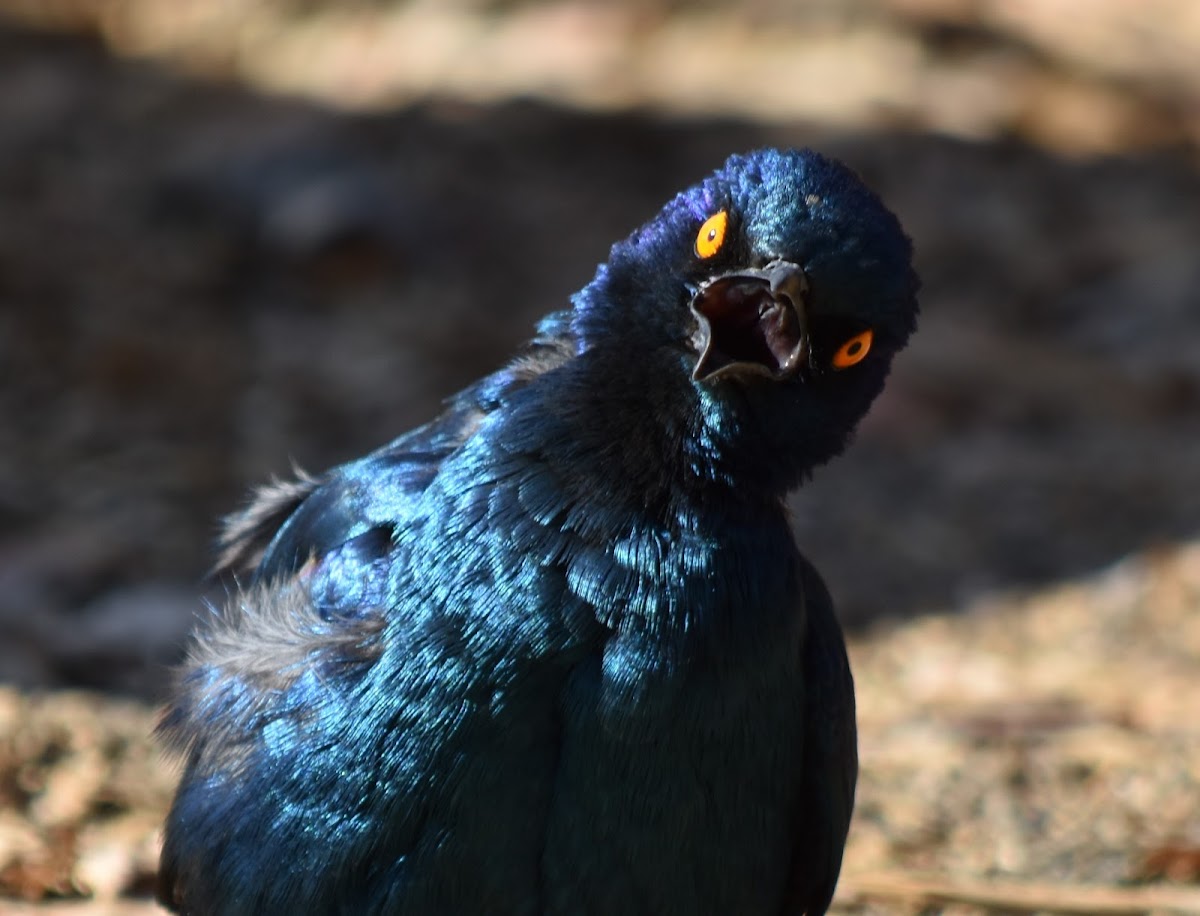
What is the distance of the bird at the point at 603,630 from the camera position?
3121 mm

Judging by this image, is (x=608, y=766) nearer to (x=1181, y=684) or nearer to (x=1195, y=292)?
(x=1181, y=684)

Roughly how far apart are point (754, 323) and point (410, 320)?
496cm

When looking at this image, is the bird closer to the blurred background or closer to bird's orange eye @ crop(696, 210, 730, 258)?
bird's orange eye @ crop(696, 210, 730, 258)

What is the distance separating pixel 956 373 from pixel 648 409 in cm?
489

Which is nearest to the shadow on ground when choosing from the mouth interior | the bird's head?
the bird's head

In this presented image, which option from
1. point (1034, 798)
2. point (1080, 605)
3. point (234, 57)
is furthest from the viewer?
point (234, 57)

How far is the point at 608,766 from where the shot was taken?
3.16 m

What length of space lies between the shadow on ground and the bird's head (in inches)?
111

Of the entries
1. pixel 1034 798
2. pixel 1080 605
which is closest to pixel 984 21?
pixel 1080 605

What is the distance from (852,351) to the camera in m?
3.14

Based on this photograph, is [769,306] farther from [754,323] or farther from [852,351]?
[852,351]

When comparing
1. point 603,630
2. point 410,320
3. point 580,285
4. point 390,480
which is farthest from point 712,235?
point 580,285

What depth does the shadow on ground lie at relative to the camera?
6.51 metres

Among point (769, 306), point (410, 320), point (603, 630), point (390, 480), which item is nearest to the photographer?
point (769, 306)
